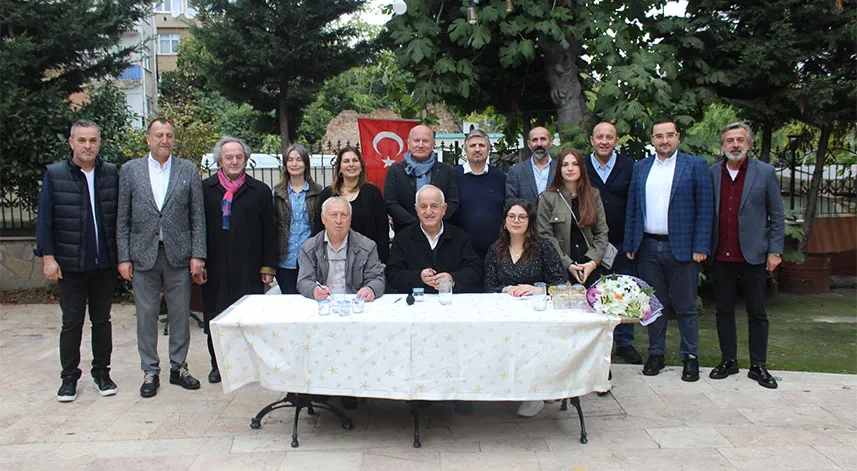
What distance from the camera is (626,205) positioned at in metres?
5.05

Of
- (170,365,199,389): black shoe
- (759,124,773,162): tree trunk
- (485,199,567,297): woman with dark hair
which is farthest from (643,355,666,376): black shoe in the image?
(759,124,773,162): tree trunk

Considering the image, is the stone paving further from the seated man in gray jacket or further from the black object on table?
the seated man in gray jacket

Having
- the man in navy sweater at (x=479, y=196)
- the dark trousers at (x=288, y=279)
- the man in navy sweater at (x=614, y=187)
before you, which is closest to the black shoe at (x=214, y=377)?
the dark trousers at (x=288, y=279)

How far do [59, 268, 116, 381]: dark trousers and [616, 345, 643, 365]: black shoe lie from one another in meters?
3.99

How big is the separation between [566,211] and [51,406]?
3865mm

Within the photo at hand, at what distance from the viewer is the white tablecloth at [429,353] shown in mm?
3482

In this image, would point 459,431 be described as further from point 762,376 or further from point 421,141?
point 762,376

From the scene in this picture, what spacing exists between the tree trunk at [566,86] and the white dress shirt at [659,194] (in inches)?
95.4

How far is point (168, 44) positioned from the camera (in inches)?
1406

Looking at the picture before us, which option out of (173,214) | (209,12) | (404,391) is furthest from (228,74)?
(404,391)

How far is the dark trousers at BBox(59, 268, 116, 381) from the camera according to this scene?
14.6 feet

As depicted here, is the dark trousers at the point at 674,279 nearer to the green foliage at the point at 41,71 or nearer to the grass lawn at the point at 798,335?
the grass lawn at the point at 798,335

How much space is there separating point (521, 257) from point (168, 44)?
36.5 meters

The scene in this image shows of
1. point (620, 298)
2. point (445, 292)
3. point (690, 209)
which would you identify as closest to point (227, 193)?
point (445, 292)
